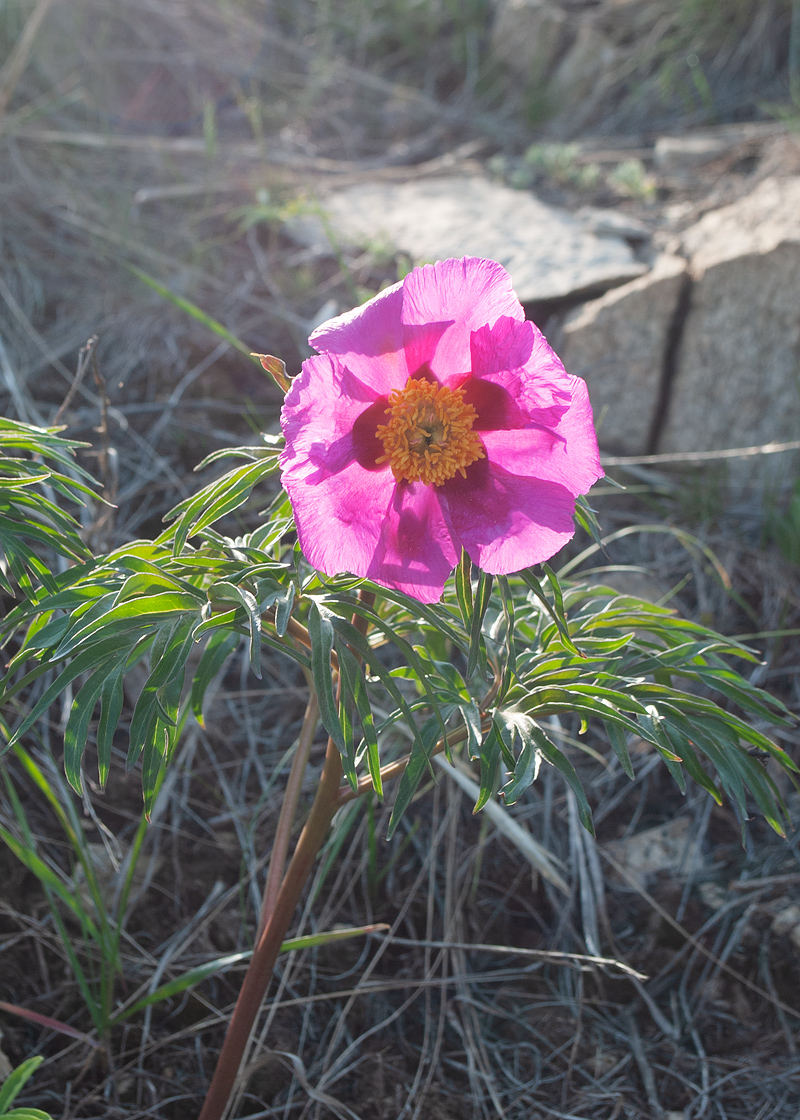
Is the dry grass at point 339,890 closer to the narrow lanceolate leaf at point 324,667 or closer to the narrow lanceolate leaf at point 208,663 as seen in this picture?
the narrow lanceolate leaf at point 208,663

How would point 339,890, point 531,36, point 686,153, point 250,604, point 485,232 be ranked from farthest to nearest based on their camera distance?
point 531,36
point 686,153
point 485,232
point 339,890
point 250,604

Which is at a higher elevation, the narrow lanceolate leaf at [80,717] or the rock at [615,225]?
the rock at [615,225]

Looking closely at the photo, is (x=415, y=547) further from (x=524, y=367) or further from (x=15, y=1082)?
(x=15, y=1082)

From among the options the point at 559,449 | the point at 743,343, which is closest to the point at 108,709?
the point at 559,449

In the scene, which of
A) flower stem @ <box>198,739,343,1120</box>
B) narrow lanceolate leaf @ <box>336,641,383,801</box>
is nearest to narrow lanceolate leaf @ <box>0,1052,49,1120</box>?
flower stem @ <box>198,739,343,1120</box>

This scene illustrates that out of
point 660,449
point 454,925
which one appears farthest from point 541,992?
point 660,449

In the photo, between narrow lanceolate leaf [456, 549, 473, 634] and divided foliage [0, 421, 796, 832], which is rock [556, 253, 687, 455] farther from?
narrow lanceolate leaf [456, 549, 473, 634]

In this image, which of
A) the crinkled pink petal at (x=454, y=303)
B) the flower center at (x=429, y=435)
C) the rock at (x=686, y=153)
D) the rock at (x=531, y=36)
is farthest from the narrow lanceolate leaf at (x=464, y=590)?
the rock at (x=531, y=36)

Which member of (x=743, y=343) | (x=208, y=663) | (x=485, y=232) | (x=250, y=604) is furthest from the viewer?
(x=485, y=232)
